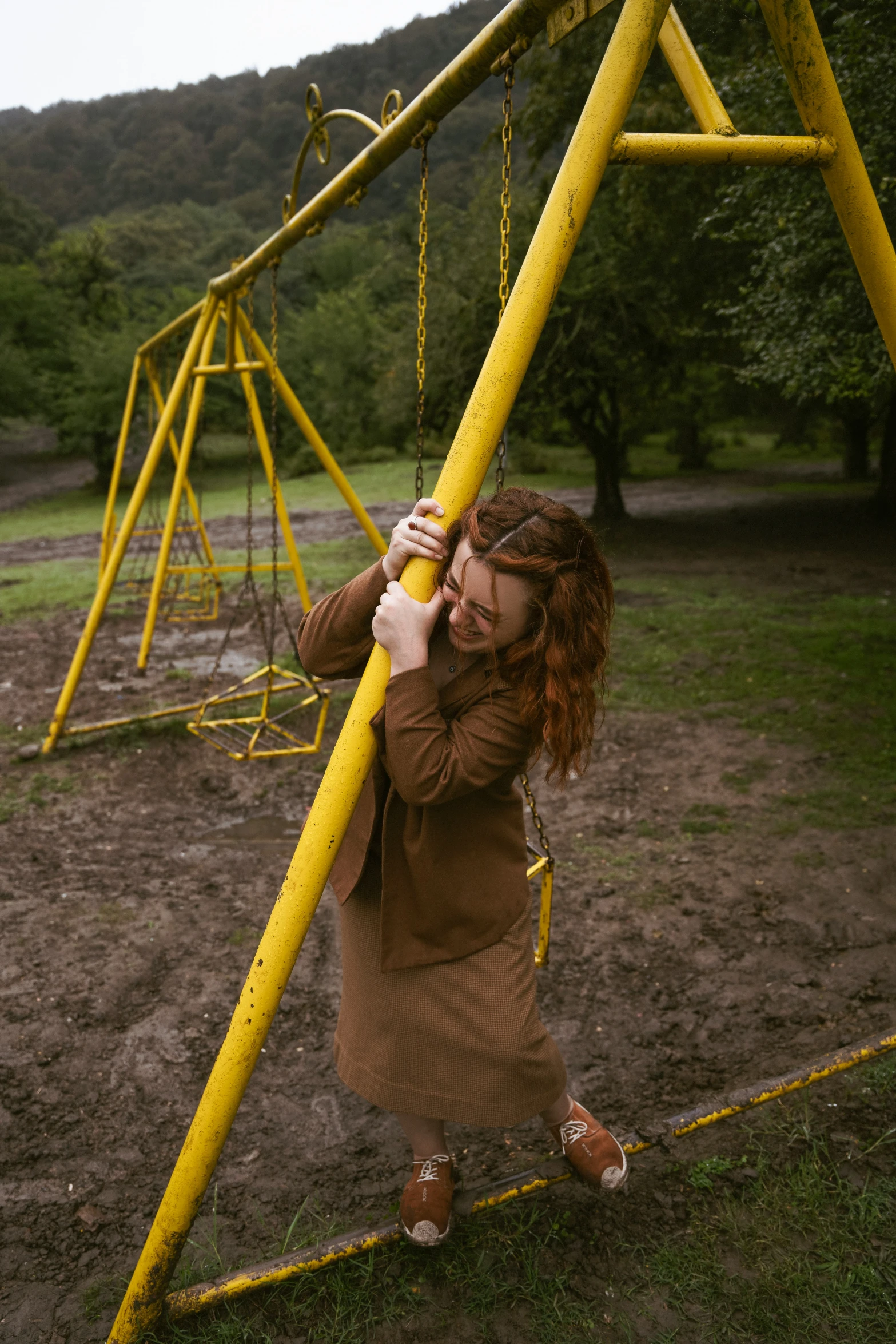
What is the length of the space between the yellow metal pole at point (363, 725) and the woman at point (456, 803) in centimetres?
6

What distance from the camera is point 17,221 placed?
4569 centimetres

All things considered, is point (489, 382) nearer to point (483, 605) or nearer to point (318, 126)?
point (483, 605)

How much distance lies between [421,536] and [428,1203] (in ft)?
4.67

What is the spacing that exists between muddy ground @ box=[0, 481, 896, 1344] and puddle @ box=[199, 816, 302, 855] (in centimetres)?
2

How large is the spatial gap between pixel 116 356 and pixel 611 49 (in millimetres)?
23947

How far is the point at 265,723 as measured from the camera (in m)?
4.49

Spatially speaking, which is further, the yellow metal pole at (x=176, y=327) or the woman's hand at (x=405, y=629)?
the yellow metal pole at (x=176, y=327)

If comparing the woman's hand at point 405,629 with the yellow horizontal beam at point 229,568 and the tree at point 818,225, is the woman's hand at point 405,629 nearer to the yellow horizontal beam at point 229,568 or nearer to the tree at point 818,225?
the yellow horizontal beam at point 229,568

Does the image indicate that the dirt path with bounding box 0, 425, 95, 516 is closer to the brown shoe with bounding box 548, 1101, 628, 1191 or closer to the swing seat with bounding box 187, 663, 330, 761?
the swing seat with bounding box 187, 663, 330, 761

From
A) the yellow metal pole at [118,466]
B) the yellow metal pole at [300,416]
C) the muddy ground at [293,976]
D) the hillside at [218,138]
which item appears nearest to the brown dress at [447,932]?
the muddy ground at [293,976]

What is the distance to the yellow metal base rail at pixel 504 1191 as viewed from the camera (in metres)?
1.77

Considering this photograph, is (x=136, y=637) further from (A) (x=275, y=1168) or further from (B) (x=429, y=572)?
(B) (x=429, y=572)

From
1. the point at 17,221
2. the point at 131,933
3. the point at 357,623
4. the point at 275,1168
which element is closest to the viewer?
the point at 357,623

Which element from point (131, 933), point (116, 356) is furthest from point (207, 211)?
point (131, 933)
